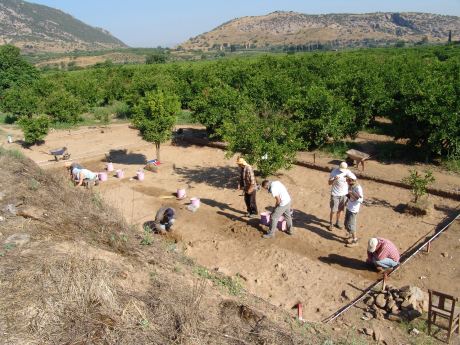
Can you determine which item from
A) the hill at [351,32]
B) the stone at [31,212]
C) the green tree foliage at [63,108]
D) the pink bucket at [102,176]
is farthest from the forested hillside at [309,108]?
the hill at [351,32]

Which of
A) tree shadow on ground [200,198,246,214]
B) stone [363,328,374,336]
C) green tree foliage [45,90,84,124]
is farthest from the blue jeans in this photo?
green tree foliage [45,90,84,124]

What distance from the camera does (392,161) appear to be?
1444 centimetres

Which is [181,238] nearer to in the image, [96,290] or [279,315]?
[279,315]

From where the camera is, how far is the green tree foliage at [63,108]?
76.5ft

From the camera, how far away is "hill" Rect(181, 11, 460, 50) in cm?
16025

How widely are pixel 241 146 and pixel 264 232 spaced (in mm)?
3494

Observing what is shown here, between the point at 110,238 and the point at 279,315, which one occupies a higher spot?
the point at 110,238

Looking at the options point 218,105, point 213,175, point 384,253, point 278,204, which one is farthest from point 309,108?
point 384,253

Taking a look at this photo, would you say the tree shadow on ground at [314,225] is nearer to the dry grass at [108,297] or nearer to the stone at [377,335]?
the stone at [377,335]

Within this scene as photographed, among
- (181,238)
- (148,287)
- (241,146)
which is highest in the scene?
(241,146)

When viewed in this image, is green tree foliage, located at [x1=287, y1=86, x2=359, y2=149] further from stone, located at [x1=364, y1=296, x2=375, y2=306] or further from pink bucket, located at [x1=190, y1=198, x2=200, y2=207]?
stone, located at [x1=364, y1=296, x2=375, y2=306]

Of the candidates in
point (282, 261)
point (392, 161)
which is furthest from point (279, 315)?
point (392, 161)

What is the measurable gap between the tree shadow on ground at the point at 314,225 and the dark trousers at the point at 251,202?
1.01m

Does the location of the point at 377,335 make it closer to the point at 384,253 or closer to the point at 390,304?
the point at 390,304
